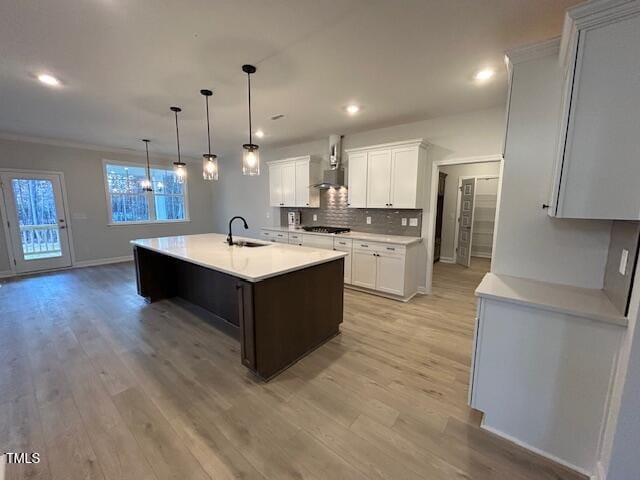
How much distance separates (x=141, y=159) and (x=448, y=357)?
24.7 ft

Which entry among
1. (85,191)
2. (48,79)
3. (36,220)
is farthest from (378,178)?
(36,220)

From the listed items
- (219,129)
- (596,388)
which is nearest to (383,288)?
(596,388)

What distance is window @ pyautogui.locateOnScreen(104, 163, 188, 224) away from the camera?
19.9ft

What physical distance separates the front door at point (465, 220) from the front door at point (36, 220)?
8.75 metres

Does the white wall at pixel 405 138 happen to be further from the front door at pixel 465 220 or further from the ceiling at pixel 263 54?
the front door at pixel 465 220

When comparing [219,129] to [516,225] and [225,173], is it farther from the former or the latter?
[516,225]

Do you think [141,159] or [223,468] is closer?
[223,468]

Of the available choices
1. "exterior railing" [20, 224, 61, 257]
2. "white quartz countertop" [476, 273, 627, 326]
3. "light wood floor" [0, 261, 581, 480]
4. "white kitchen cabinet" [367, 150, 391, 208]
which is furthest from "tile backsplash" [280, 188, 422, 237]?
"exterior railing" [20, 224, 61, 257]

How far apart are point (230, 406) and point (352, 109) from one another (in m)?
3.51

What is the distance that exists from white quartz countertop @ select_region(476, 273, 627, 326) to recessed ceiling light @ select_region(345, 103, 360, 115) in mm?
2612

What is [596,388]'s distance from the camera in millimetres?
1334

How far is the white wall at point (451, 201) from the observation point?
632 cm

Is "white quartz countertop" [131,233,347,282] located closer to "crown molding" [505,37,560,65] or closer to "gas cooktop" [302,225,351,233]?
"gas cooktop" [302,225,351,233]

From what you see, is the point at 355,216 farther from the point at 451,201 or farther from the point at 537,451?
the point at 537,451
